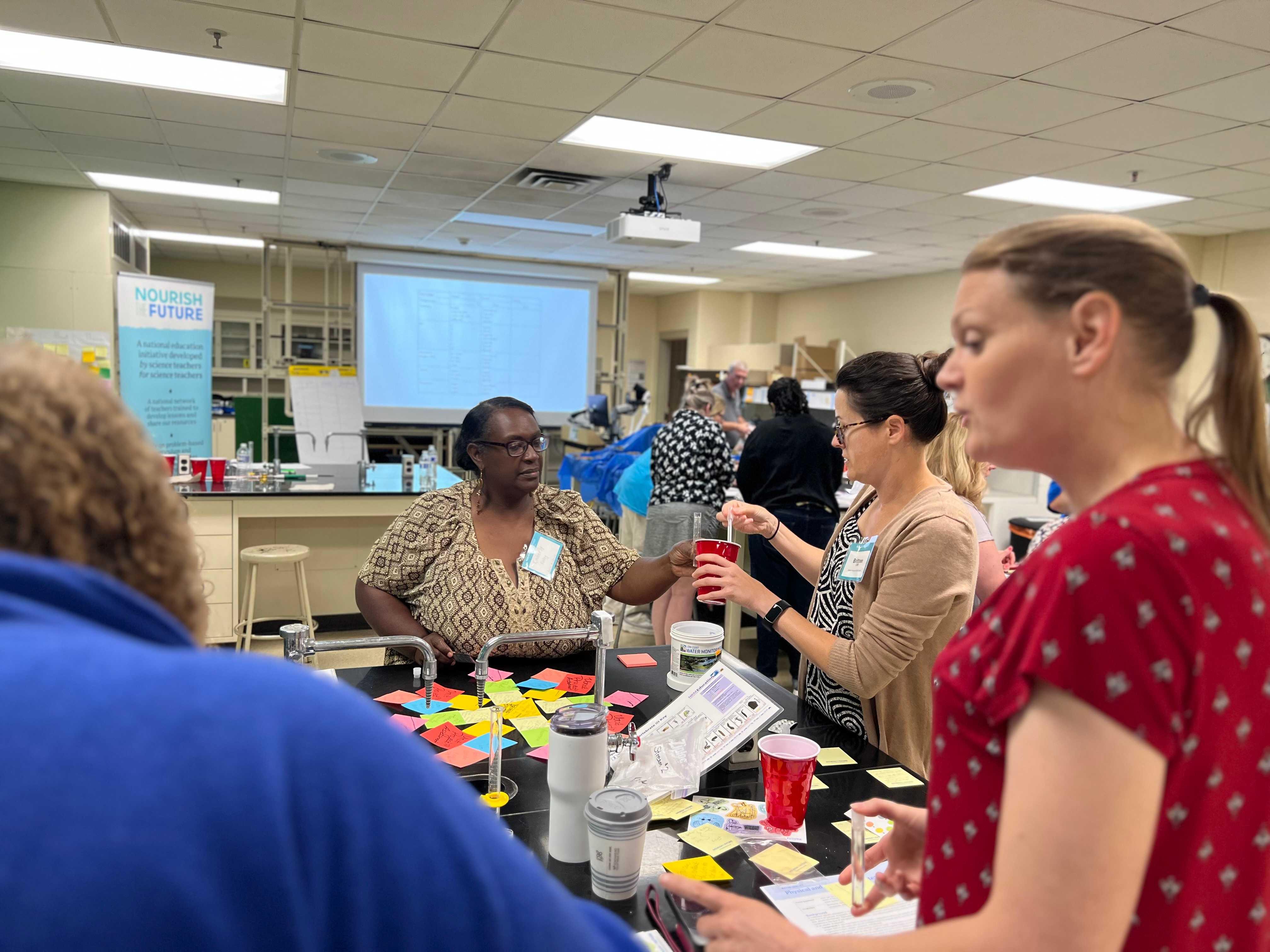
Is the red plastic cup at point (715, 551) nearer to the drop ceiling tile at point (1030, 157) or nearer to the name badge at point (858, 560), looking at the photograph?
the name badge at point (858, 560)

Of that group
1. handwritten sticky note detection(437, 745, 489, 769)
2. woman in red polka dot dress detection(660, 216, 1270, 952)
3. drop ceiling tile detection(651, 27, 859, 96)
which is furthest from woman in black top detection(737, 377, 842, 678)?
woman in red polka dot dress detection(660, 216, 1270, 952)

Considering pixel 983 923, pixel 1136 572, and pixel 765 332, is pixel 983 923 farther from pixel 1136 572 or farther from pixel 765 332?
pixel 765 332

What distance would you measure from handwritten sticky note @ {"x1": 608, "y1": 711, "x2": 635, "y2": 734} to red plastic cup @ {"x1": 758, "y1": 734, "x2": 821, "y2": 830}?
428mm

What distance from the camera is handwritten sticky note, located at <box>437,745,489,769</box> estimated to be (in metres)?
1.57

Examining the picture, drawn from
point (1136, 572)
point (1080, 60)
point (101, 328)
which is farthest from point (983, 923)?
point (101, 328)

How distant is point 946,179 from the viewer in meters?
5.10

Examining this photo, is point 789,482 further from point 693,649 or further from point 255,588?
point 255,588

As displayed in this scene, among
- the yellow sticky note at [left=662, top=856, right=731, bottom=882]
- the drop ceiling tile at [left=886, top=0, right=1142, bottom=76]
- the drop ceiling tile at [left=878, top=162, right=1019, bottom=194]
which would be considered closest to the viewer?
the yellow sticky note at [left=662, top=856, right=731, bottom=882]

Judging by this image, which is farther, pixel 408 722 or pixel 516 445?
pixel 516 445

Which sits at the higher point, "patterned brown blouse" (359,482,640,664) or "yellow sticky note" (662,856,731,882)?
"patterned brown blouse" (359,482,640,664)

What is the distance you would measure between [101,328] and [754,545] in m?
5.47

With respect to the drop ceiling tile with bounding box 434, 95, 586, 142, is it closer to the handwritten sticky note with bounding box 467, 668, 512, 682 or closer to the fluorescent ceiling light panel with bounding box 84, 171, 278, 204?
the fluorescent ceiling light panel with bounding box 84, 171, 278, 204

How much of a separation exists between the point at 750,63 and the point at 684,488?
2.09m

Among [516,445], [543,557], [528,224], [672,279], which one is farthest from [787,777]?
[672,279]
